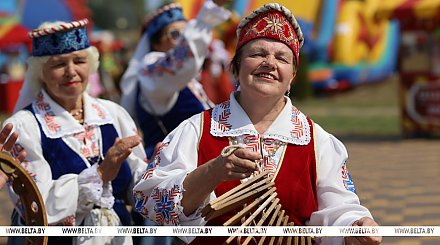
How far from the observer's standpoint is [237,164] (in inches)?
97.7

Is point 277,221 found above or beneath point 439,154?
above

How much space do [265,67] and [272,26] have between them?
0.15 metres

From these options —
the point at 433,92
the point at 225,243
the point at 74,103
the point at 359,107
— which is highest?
the point at 74,103

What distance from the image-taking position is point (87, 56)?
380 centimetres

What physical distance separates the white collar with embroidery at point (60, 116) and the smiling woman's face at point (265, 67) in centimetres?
115

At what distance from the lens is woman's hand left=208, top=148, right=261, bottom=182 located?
2.48 m

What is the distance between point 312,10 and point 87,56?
18253mm

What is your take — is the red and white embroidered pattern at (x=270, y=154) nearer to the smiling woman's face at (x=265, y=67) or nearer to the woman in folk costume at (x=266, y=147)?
the woman in folk costume at (x=266, y=147)

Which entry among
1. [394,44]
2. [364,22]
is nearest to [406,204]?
[364,22]

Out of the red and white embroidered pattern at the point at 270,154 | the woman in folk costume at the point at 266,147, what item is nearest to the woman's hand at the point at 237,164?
the woman in folk costume at the point at 266,147

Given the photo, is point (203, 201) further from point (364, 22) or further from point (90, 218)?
point (364, 22)

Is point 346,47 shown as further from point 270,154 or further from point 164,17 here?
point 270,154

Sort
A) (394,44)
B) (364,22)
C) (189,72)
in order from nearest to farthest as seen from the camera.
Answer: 1. (189,72)
2. (364,22)
3. (394,44)

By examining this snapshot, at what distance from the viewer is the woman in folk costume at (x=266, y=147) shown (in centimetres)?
273
